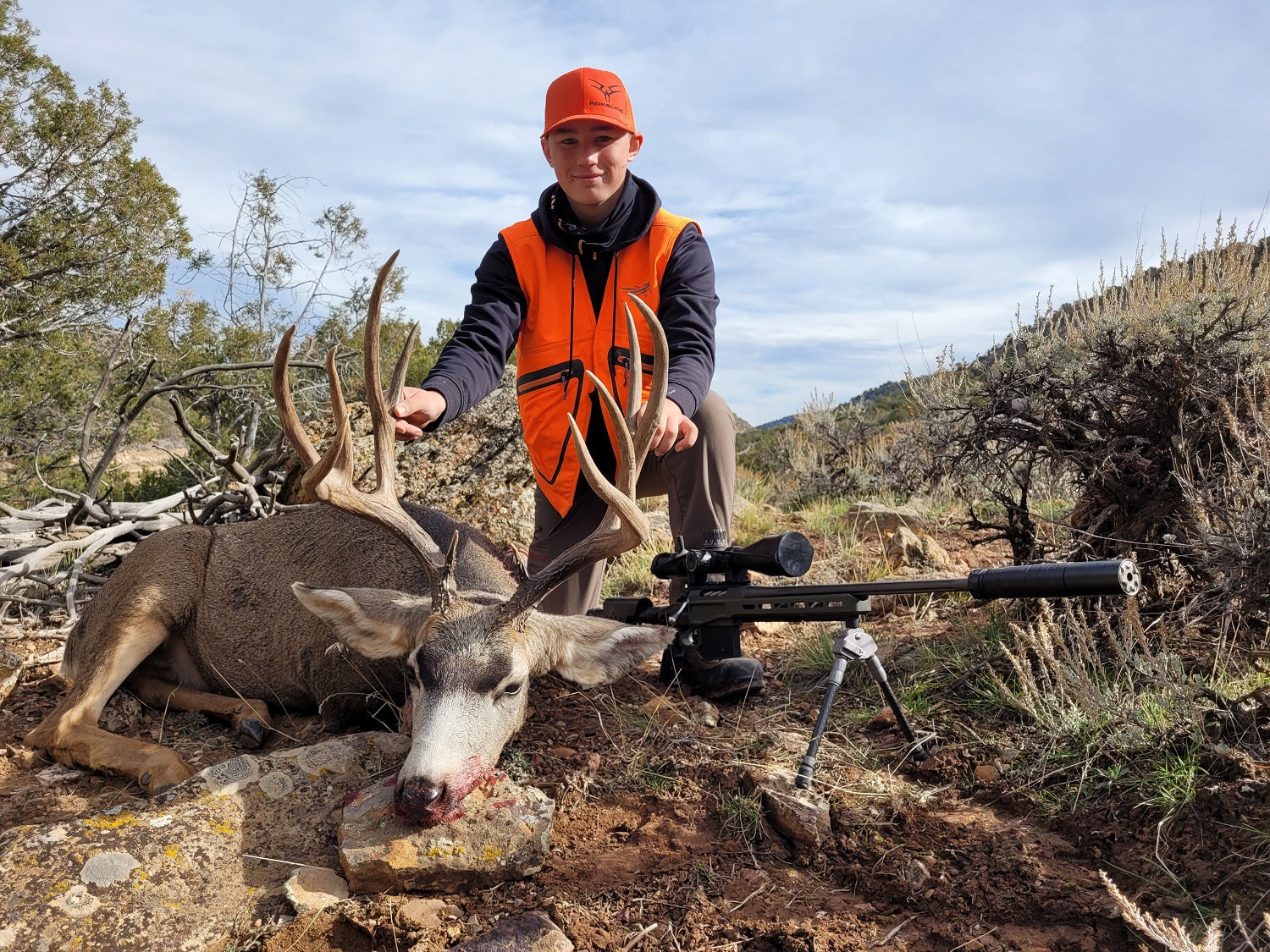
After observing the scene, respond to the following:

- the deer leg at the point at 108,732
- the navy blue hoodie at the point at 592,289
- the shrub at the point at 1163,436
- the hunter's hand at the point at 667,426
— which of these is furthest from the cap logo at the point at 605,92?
the deer leg at the point at 108,732

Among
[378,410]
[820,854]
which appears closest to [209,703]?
[378,410]

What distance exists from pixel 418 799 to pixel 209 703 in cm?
240

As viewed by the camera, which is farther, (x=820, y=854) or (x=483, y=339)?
(x=483, y=339)

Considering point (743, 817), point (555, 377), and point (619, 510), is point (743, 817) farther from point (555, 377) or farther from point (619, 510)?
point (555, 377)

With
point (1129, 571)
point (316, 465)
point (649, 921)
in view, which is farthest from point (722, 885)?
point (316, 465)

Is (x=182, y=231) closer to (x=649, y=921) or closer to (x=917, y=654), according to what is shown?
(x=917, y=654)

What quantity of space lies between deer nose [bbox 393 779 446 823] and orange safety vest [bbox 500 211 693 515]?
89.8 inches

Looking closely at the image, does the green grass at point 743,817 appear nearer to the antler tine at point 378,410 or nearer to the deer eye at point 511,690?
the deer eye at point 511,690

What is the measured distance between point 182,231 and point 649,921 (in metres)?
11.7

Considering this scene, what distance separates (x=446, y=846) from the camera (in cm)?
295

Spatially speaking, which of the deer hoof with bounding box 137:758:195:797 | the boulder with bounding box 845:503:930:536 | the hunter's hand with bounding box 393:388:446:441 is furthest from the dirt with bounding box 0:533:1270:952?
the boulder with bounding box 845:503:930:536

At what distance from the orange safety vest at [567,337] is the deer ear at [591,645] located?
4.59 ft

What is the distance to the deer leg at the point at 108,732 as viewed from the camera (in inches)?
156

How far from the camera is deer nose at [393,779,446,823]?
2.89 metres
